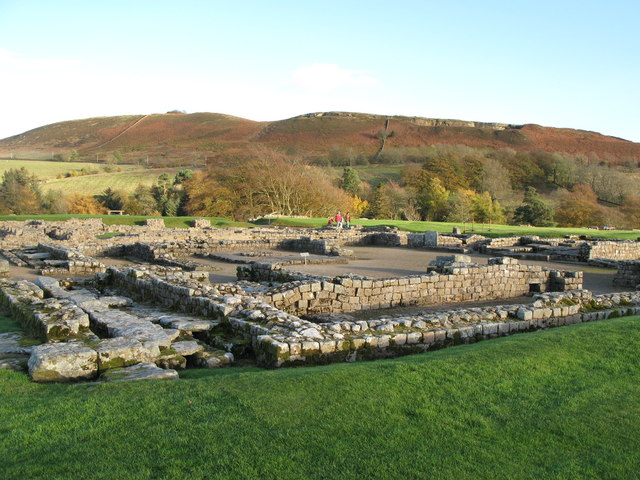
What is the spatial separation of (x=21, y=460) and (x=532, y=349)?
572cm

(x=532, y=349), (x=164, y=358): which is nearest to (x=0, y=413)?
(x=164, y=358)

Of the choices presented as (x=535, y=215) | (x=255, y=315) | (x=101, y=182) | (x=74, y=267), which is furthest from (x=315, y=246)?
(x=101, y=182)

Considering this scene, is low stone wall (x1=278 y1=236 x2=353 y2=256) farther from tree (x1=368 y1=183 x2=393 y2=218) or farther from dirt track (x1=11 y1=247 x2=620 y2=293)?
tree (x1=368 y1=183 x2=393 y2=218)

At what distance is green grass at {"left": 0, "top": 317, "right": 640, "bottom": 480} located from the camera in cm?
374

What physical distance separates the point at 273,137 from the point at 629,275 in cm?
10623

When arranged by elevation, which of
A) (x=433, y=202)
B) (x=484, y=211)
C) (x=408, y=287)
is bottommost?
(x=408, y=287)

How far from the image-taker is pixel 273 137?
389 feet

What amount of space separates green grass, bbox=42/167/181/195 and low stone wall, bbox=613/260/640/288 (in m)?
59.4

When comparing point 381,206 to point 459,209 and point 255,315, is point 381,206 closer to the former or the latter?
point 459,209

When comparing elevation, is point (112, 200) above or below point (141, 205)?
above

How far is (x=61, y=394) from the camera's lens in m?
5.17

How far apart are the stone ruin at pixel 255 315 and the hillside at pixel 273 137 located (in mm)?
85421

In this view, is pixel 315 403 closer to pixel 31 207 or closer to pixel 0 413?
pixel 0 413

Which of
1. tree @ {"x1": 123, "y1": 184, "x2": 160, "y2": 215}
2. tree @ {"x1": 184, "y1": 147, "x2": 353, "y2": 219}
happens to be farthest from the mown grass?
tree @ {"x1": 123, "y1": 184, "x2": 160, "y2": 215}
